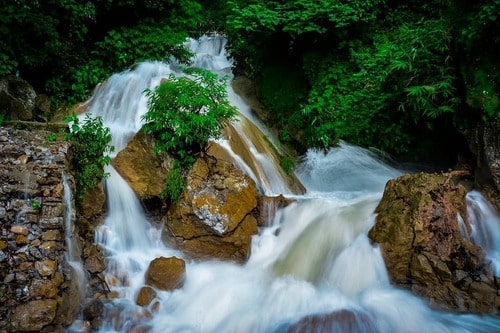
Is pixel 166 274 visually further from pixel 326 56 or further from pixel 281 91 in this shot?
pixel 326 56

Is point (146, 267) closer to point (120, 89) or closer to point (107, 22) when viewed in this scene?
point (120, 89)

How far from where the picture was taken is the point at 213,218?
5.55 metres

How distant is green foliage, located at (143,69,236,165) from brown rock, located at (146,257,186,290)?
1.74 meters

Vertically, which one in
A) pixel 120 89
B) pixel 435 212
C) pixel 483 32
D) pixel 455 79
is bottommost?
pixel 435 212

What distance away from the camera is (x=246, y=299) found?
4879mm

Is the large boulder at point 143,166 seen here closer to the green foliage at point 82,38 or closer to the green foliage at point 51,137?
the green foliage at point 51,137

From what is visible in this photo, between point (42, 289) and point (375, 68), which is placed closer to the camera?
point (42, 289)

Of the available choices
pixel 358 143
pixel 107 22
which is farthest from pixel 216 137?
pixel 107 22

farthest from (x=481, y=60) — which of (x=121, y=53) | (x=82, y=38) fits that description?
(x=82, y=38)

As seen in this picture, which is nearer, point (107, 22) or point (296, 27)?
point (296, 27)

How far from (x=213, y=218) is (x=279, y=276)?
4.27 feet

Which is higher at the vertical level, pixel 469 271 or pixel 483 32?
pixel 483 32

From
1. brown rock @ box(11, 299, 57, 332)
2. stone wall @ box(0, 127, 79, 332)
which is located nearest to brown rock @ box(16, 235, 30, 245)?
stone wall @ box(0, 127, 79, 332)

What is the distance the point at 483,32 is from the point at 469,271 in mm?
3592
